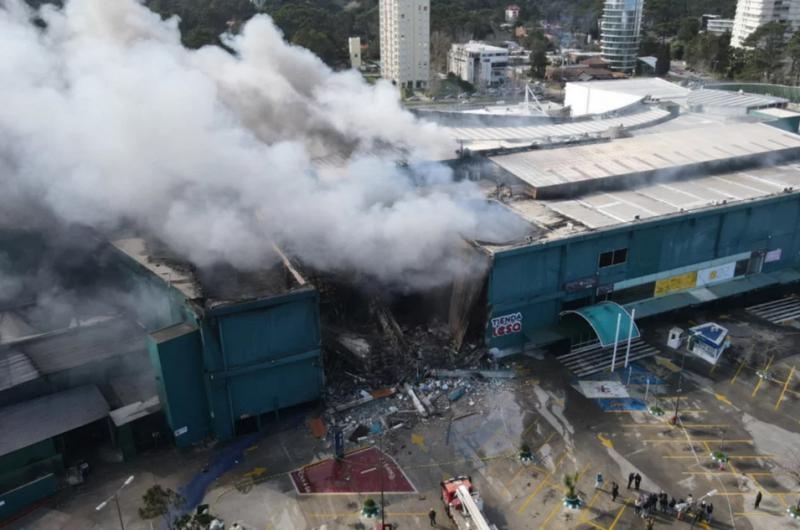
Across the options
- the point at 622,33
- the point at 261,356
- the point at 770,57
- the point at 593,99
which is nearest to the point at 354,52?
the point at 593,99

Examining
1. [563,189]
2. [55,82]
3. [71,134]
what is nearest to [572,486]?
[563,189]

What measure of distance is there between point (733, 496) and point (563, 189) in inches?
583

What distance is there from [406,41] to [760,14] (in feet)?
228

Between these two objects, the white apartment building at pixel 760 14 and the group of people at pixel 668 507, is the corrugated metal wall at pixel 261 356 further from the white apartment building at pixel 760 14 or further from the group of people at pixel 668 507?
the white apartment building at pixel 760 14

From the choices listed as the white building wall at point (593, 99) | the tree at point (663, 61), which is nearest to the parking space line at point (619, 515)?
the white building wall at point (593, 99)

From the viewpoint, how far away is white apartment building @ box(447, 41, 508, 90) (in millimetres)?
87125

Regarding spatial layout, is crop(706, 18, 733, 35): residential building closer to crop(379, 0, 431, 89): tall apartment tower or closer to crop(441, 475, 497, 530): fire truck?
crop(379, 0, 431, 89): tall apartment tower

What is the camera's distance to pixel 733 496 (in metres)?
17.6

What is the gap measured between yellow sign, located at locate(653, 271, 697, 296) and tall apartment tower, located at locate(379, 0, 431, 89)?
5506 centimetres

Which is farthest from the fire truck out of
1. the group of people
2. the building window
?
the building window

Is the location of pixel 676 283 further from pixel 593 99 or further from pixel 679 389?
pixel 593 99

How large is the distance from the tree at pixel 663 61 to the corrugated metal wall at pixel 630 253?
70929mm

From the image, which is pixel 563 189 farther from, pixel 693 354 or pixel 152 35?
pixel 152 35

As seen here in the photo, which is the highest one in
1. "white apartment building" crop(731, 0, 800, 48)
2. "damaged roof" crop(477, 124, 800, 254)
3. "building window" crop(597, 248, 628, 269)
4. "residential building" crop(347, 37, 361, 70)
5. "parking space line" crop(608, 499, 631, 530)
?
"white apartment building" crop(731, 0, 800, 48)
